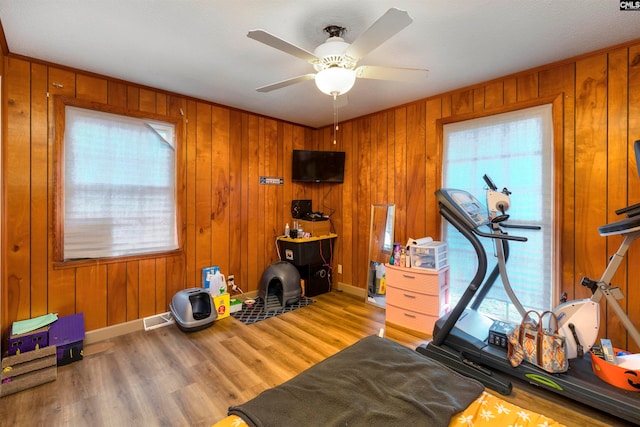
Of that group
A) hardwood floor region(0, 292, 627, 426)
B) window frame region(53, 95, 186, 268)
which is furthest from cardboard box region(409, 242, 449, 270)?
window frame region(53, 95, 186, 268)

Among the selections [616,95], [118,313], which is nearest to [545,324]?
[616,95]

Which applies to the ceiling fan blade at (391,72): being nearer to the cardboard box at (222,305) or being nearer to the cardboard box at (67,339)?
the cardboard box at (222,305)

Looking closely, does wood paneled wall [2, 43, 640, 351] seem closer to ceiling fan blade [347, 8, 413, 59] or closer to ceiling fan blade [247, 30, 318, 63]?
ceiling fan blade [347, 8, 413, 59]

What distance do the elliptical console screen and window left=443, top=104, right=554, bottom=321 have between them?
49 cm

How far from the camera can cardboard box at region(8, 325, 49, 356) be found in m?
2.15

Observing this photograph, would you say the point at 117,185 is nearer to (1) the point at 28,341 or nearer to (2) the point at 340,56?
(1) the point at 28,341

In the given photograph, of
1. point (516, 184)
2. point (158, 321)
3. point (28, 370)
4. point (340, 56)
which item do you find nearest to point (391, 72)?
point (340, 56)

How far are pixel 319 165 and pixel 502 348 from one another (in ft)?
10.1

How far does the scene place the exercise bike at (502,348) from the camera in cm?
174

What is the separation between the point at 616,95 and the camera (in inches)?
88.2

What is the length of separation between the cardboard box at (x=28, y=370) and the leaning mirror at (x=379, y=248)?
317 cm

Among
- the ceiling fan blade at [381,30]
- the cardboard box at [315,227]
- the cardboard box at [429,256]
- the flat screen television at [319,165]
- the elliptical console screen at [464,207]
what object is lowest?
the cardboard box at [429,256]

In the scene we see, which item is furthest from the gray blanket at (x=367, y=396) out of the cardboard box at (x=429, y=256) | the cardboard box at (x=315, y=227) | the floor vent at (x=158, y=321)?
the cardboard box at (x=315, y=227)

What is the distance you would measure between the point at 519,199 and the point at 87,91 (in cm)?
424
